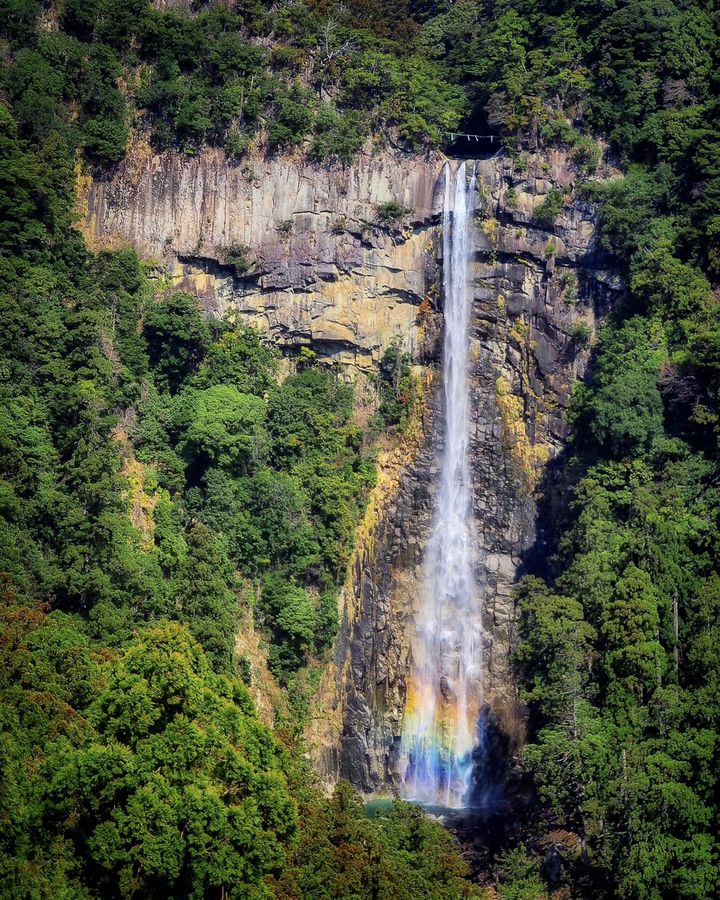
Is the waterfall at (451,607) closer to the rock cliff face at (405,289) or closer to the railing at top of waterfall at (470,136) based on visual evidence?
the rock cliff face at (405,289)

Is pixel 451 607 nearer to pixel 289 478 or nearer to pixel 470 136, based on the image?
pixel 289 478

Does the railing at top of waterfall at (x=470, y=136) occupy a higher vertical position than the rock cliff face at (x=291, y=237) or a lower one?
higher

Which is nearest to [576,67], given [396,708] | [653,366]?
[653,366]

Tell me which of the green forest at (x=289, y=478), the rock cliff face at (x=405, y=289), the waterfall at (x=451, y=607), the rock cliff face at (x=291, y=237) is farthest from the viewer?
the rock cliff face at (x=291, y=237)

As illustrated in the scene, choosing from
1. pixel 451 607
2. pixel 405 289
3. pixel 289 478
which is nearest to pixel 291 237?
pixel 405 289

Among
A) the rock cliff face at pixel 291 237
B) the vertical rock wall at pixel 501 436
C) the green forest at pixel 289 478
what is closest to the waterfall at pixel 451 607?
the vertical rock wall at pixel 501 436

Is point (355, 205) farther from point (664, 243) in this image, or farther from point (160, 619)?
point (160, 619)

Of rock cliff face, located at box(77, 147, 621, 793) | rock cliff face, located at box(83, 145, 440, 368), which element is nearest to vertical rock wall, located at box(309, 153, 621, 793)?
rock cliff face, located at box(77, 147, 621, 793)

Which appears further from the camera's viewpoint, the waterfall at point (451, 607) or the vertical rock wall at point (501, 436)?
the vertical rock wall at point (501, 436)
